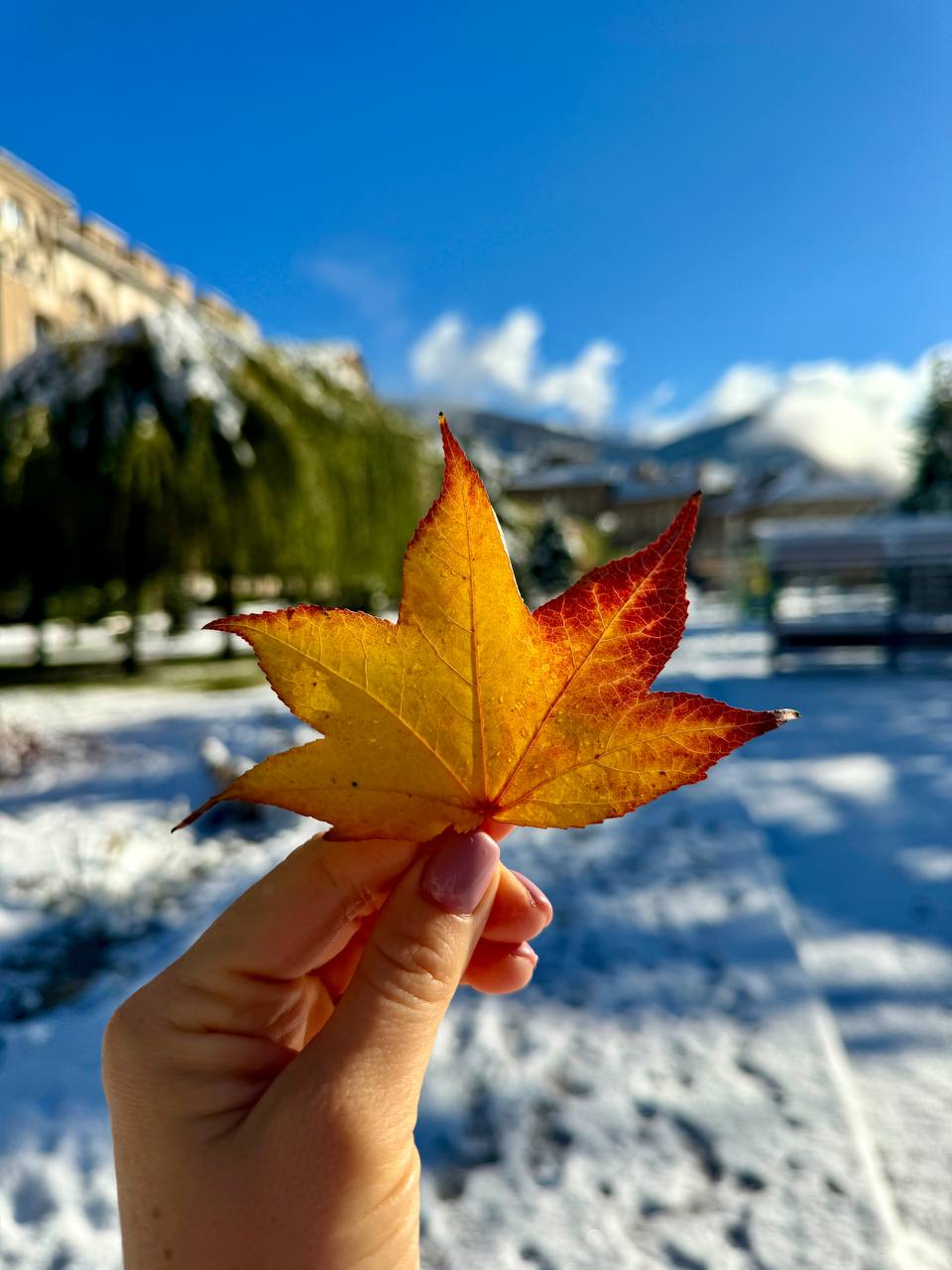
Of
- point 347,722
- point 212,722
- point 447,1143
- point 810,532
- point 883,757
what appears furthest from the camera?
point 810,532

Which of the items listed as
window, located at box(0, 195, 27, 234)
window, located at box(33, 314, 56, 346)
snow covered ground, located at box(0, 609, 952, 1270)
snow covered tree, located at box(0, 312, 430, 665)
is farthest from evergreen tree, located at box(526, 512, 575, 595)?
window, located at box(0, 195, 27, 234)

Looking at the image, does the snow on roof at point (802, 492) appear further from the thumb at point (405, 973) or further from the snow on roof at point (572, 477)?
the thumb at point (405, 973)

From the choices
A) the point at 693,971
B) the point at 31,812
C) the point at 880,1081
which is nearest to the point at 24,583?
the point at 31,812

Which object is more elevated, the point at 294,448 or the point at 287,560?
the point at 294,448

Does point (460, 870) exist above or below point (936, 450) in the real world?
below

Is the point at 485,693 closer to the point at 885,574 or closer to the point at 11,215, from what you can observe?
the point at 885,574

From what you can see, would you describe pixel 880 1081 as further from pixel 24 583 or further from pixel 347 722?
→ pixel 24 583

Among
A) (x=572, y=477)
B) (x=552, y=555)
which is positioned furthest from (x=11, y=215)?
Answer: (x=572, y=477)
